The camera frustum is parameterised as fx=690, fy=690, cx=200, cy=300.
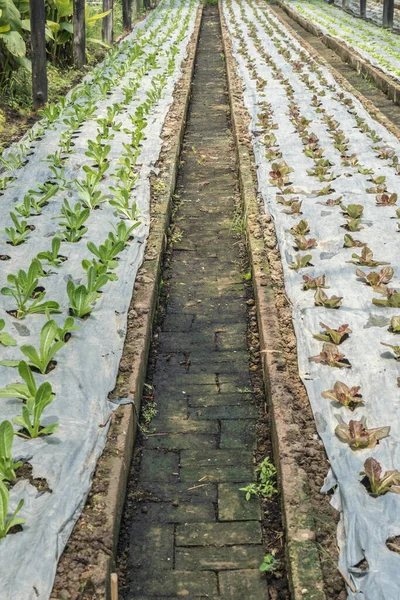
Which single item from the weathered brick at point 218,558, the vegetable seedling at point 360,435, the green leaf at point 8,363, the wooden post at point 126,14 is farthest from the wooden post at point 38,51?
the wooden post at point 126,14

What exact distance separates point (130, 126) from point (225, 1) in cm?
2029

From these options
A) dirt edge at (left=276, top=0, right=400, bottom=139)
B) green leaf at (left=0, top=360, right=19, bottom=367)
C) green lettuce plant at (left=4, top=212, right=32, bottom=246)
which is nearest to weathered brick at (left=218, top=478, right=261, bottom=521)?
green leaf at (left=0, top=360, right=19, bottom=367)

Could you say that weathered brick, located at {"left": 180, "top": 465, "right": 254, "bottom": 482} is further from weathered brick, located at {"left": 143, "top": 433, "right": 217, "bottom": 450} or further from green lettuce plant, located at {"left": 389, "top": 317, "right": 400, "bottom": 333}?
green lettuce plant, located at {"left": 389, "top": 317, "right": 400, "bottom": 333}

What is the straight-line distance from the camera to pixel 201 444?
130 inches

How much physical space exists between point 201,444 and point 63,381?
727 mm

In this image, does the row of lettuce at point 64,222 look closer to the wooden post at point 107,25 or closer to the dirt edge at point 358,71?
the dirt edge at point 358,71

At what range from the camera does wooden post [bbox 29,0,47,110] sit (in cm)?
868

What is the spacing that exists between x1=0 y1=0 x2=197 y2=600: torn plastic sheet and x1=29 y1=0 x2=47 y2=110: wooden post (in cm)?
284

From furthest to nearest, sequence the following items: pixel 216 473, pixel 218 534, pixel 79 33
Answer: pixel 79 33 → pixel 216 473 → pixel 218 534

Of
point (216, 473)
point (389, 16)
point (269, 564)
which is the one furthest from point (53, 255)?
point (389, 16)

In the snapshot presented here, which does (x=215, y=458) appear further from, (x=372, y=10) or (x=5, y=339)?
(x=372, y=10)

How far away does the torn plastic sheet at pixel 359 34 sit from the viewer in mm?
13422

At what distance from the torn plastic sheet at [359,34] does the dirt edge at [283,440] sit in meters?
8.10

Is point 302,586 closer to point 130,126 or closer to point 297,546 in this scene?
point 297,546
